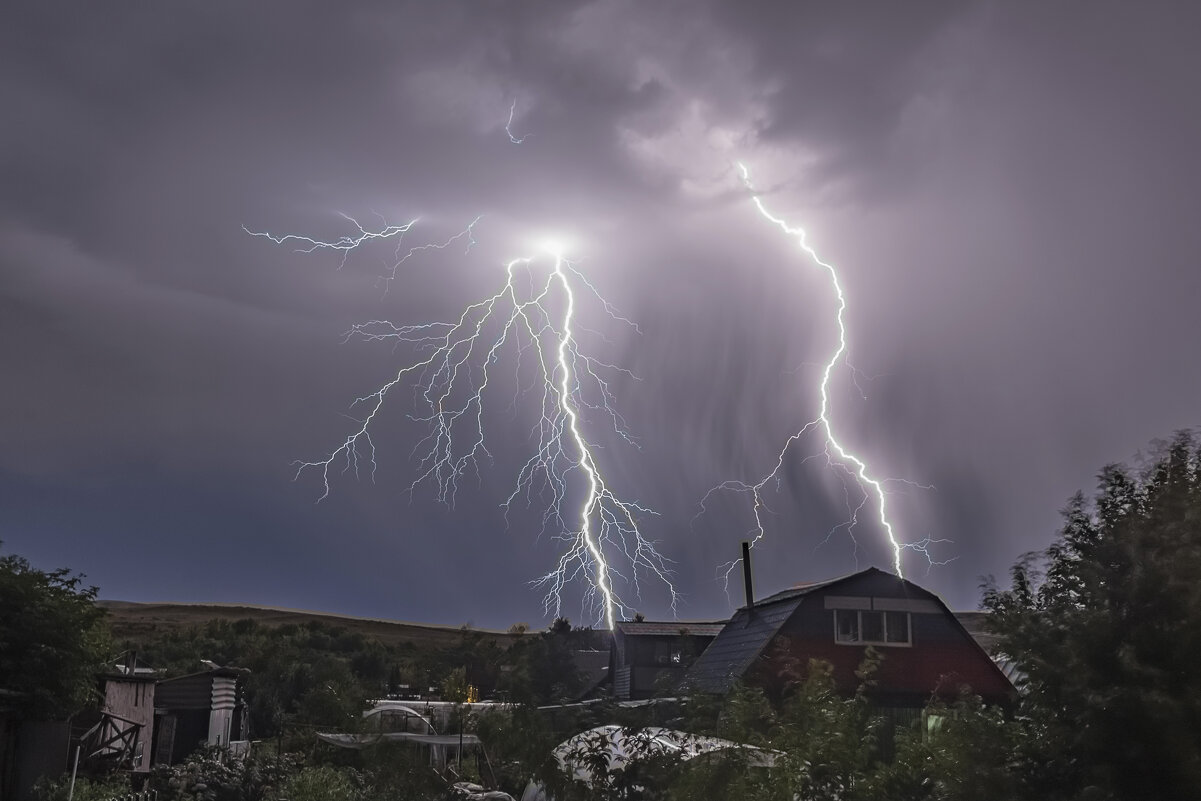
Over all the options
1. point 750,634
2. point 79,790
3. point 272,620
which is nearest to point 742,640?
point 750,634

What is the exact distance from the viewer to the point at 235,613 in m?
89.9

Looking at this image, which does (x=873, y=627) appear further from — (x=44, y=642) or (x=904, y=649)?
(x=44, y=642)

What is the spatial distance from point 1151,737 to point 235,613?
93801mm

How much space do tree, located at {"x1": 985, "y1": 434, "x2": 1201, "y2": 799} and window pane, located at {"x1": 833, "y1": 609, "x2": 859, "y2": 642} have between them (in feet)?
62.9

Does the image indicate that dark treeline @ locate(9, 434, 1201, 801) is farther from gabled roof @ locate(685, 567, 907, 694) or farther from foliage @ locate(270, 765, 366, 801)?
gabled roof @ locate(685, 567, 907, 694)

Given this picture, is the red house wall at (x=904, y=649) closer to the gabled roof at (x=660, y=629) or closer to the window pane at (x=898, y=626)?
the window pane at (x=898, y=626)

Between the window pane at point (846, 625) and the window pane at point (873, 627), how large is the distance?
0.83ft

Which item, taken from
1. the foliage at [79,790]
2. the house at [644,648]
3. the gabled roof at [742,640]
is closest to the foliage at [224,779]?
the foliage at [79,790]

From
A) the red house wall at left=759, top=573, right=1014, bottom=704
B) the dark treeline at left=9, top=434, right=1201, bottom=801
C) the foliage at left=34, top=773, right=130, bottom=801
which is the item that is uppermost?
the red house wall at left=759, top=573, right=1014, bottom=704

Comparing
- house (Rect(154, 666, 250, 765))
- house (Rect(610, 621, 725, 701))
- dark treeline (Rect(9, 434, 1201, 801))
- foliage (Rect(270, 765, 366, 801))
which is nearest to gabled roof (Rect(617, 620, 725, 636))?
house (Rect(610, 621, 725, 701))

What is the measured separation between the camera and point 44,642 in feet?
54.1

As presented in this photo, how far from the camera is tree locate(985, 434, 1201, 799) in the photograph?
5.15m

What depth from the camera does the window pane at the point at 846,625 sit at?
80.6 feet

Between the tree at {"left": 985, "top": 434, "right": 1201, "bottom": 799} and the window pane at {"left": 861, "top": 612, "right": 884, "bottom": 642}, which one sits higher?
the window pane at {"left": 861, "top": 612, "right": 884, "bottom": 642}
